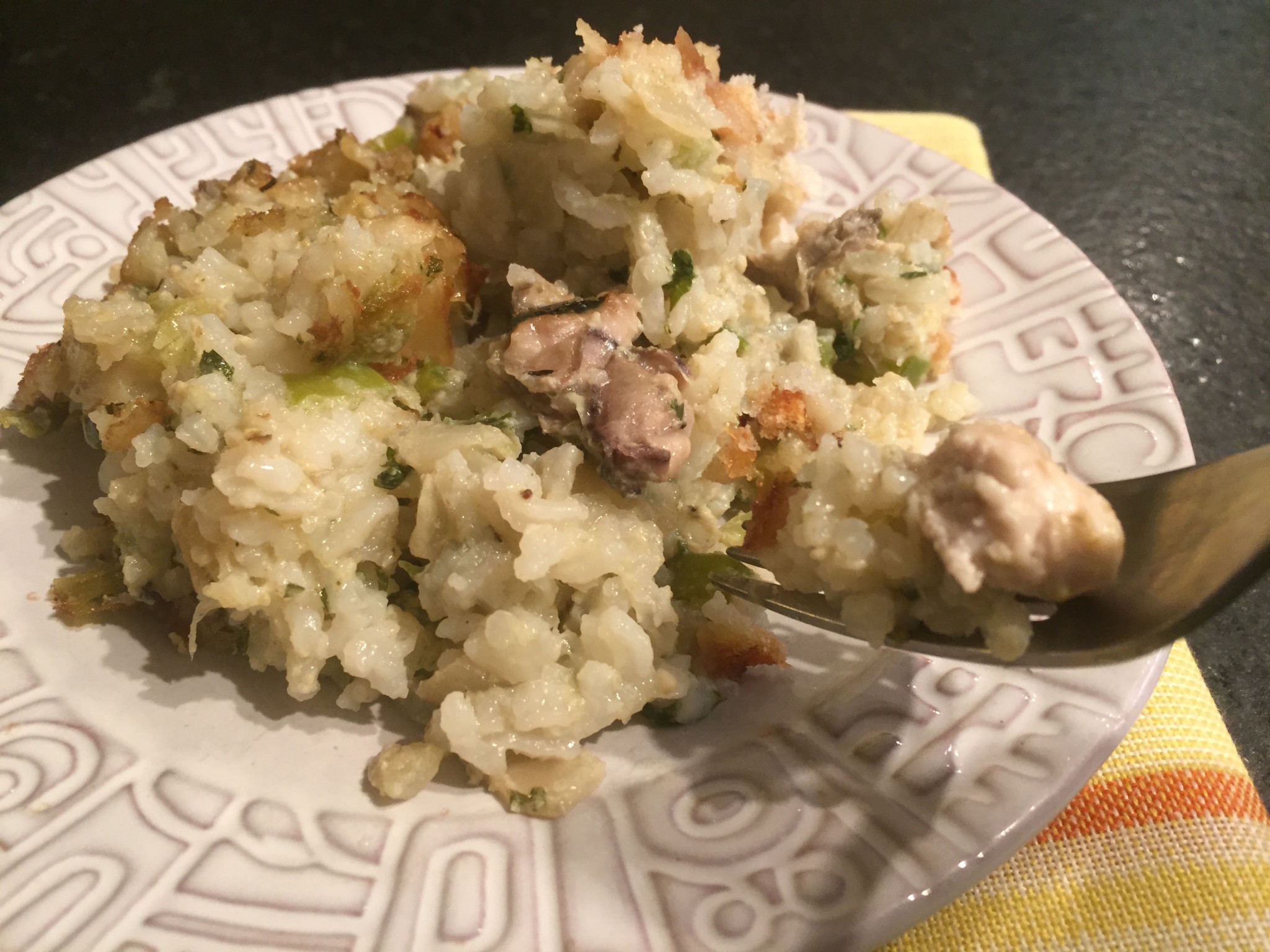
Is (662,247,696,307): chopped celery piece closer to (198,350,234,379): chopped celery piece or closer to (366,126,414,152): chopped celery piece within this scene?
(198,350,234,379): chopped celery piece

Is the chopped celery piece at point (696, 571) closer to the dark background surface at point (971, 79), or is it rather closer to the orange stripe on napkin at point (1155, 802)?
the orange stripe on napkin at point (1155, 802)

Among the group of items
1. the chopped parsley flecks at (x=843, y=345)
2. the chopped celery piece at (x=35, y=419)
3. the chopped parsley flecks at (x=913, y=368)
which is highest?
the chopped celery piece at (x=35, y=419)

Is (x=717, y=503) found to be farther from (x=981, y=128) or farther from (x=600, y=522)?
(x=981, y=128)

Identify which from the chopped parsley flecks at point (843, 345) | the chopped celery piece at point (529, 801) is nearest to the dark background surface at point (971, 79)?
the chopped parsley flecks at point (843, 345)

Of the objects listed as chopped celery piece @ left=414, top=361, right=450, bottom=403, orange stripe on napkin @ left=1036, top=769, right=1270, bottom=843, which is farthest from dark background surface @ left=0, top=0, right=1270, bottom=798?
chopped celery piece @ left=414, top=361, right=450, bottom=403

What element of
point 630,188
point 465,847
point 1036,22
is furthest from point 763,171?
point 1036,22
